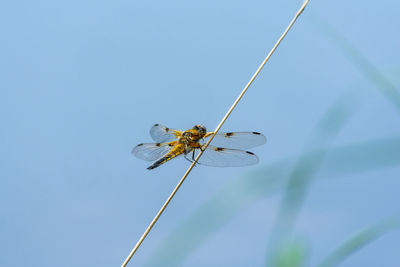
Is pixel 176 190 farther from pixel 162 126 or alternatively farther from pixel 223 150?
pixel 162 126

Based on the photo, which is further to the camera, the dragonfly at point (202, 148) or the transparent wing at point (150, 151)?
the transparent wing at point (150, 151)

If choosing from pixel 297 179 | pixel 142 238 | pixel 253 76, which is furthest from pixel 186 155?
pixel 297 179

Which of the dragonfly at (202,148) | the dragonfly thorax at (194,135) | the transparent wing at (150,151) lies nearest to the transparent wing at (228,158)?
the dragonfly at (202,148)

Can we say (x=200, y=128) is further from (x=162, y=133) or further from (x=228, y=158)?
(x=162, y=133)

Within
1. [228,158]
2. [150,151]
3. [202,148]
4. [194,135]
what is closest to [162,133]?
[150,151]

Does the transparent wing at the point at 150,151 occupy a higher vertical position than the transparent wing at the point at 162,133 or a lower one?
lower

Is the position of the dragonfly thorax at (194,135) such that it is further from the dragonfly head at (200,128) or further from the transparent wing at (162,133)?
the transparent wing at (162,133)

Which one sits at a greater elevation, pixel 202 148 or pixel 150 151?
pixel 202 148
